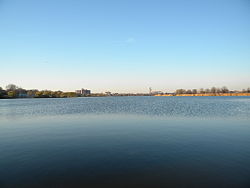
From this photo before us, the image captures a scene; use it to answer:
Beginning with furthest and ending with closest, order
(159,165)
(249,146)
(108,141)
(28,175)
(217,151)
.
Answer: (108,141) → (249,146) → (217,151) → (159,165) → (28,175)

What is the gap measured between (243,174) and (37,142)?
12991 mm

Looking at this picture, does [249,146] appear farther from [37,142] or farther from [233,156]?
[37,142]

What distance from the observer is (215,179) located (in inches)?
226

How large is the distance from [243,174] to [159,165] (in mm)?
3586

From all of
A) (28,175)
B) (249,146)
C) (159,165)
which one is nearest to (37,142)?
(28,175)

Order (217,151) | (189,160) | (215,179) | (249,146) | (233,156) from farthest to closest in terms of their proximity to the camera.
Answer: (249,146) < (217,151) < (233,156) < (189,160) < (215,179)

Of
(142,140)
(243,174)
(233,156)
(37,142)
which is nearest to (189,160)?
(243,174)

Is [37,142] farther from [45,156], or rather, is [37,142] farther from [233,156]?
[233,156]

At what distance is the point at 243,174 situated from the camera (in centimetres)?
605

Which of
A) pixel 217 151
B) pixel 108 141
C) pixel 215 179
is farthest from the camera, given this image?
pixel 108 141

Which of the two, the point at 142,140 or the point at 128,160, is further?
the point at 142,140

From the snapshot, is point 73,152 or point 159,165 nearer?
point 159,165

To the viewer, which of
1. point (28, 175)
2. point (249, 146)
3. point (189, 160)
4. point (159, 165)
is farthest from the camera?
point (249, 146)

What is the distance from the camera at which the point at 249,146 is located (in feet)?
31.0
